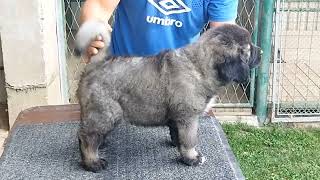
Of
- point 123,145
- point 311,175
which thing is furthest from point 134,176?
point 311,175

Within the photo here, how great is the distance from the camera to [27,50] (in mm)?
4352

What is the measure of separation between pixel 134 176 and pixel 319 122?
3.22 m

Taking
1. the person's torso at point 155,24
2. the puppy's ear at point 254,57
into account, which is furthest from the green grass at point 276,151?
the puppy's ear at point 254,57

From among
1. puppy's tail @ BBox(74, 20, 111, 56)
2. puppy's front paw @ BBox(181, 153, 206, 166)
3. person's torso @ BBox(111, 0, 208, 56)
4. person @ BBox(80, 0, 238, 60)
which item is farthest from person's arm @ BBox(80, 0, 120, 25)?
puppy's front paw @ BBox(181, 153, 206, 166)

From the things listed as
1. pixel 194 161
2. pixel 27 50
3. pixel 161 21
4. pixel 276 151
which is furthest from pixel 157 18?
pixel 276 151

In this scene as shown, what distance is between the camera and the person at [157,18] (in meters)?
2.76

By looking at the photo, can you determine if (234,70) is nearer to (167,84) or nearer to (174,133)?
(167,84)

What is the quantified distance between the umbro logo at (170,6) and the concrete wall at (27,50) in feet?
5.83

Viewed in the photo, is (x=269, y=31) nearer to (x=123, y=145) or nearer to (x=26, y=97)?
(x=26, y=97)

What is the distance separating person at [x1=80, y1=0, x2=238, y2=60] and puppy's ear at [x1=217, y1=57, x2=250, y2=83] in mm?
521

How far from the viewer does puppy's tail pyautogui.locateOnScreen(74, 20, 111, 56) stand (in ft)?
7.48

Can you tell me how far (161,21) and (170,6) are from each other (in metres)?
0.10

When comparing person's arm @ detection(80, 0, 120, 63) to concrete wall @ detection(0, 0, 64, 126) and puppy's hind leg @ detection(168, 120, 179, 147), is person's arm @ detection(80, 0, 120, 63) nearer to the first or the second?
puppy's hind leg @ detection(168, 120, 179, 147)

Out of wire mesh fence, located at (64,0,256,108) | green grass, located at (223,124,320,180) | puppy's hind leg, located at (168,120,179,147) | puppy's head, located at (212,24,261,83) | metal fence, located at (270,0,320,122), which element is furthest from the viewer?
wire mesh fence, located at (64,0,256,108)
